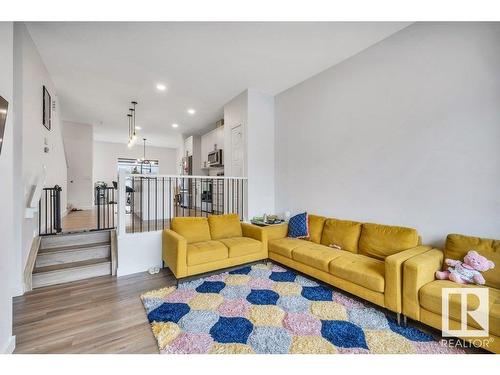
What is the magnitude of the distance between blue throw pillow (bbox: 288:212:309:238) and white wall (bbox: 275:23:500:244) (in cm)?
37

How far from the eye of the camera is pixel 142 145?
412 inches

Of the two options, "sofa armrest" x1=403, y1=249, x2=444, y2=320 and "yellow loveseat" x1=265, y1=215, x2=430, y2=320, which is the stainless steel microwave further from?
"sofa armrest" x1=403, y1=249, x2=444, y2=320

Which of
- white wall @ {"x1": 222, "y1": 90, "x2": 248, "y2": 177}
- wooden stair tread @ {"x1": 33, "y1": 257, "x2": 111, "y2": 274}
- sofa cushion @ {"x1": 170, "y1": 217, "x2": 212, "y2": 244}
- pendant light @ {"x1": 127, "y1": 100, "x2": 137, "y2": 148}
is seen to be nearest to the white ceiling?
white wall @ {"x1": 222, "y1": 90, "x2": 248, "y2": 177}

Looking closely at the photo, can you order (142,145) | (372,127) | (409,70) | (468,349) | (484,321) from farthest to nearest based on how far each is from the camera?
(142,145) < (372,127) < (409,70) < (468,349) < (484,321)

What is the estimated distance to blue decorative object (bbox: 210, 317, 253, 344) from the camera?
1.81 metres

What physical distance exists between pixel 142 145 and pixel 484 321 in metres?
11.6

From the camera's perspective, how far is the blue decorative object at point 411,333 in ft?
6.01

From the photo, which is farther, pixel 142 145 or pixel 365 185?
pixel 142 145

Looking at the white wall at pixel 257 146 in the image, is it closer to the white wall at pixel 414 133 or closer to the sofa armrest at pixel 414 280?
the white wall at pixel 414 133

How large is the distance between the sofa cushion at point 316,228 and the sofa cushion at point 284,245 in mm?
147

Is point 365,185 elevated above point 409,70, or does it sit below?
below

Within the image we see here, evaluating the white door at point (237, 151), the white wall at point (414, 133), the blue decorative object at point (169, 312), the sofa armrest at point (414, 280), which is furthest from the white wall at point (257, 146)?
the sofa armrest at point (414, 280)
